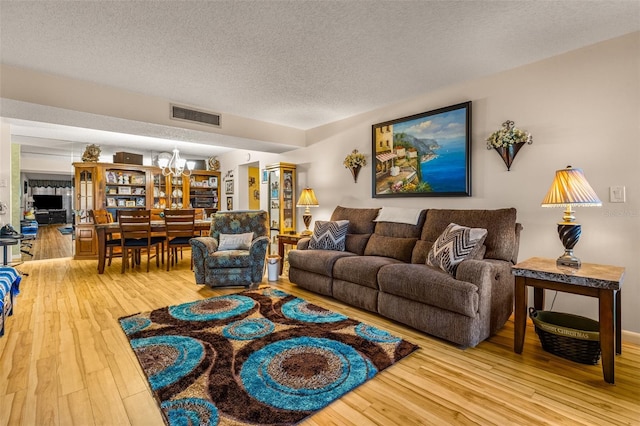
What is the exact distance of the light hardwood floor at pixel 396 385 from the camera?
151 cm

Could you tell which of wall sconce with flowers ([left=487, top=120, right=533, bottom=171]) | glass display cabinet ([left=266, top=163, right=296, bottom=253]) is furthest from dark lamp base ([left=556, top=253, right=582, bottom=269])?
glass display cabinet ([left=266, top=163, right=296, bottom=253])

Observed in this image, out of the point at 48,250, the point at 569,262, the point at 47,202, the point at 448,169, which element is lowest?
the point at 48,250

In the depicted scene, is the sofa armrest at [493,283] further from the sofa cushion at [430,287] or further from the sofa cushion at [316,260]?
the sofa cushion at [316,260]

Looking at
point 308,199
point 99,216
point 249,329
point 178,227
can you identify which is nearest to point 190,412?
point 249,329

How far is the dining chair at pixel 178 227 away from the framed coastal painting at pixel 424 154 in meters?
2.99

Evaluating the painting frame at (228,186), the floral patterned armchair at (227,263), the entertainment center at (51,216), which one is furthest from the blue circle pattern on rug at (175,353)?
the entertainment center at (51,216)

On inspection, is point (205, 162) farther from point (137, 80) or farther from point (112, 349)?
point (112, 349)

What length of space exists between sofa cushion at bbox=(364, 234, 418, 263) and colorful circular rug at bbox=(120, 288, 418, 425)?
852 mm

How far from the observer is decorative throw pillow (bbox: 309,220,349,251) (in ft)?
12.0

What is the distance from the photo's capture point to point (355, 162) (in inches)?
167

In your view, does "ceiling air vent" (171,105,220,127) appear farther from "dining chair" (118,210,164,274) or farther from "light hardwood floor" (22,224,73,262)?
"light hardwood floor" (22,224,73,262)

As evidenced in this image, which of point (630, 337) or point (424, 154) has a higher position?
point (424, 154)

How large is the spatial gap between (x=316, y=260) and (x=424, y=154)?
175cm

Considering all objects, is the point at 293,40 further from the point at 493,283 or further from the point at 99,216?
the point at 99,216
